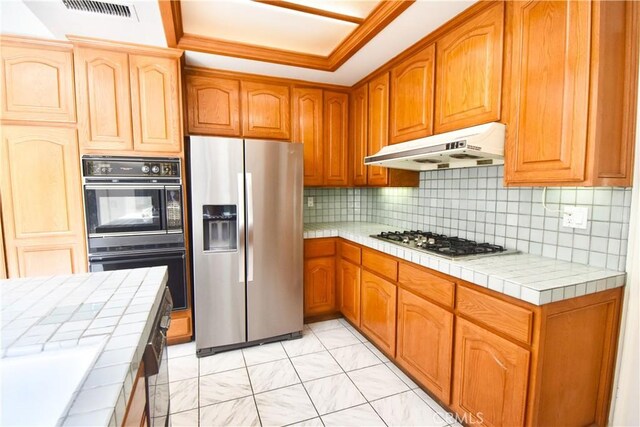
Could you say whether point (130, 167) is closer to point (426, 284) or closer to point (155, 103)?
point (155, 103)

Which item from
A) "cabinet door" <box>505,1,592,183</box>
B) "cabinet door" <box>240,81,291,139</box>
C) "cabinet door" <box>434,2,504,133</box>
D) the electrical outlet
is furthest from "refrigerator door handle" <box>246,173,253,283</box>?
the electrical outlet

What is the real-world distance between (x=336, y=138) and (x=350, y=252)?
4.05ft

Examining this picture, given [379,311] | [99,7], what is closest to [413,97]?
[379,311]

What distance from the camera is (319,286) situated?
9.55ft

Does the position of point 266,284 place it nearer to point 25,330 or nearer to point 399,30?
point 25,330

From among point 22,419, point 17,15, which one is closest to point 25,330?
point 22,419

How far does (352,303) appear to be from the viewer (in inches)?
108

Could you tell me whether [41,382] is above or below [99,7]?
below

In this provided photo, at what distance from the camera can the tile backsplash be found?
58.4 inches

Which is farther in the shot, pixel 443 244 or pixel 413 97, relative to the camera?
pixel 413 97

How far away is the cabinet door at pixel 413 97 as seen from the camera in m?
2.13

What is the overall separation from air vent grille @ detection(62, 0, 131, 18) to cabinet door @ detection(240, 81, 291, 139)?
1.09 m

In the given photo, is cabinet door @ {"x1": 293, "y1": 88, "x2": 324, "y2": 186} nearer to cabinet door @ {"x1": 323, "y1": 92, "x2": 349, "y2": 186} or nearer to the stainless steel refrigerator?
cabinet door @ {"x1": 323, "y1": 92, "x2": 349, "y2": 186}

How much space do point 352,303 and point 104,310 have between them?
2.08 meters
